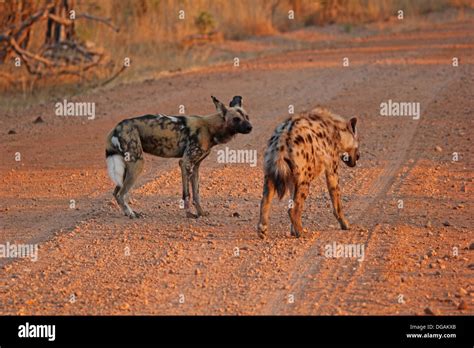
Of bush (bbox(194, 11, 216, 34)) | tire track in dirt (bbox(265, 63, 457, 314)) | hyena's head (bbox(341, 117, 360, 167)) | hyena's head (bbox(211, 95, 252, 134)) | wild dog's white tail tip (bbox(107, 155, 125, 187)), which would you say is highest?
bush (bbox(194, 11, 216, 34))

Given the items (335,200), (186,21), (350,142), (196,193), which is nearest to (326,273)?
(335,200)

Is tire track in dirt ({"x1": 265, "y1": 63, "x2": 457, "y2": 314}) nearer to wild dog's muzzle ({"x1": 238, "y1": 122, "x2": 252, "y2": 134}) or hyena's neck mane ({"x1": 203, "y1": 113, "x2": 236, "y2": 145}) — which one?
wild dog's muzzle ({"x1": 238, "y1": 122, "x2": 252, "y2": 134})

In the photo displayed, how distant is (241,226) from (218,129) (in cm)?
112

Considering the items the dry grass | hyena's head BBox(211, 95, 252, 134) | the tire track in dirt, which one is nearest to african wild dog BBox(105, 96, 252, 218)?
hyena's head BBox(211, 95, 252, 134)

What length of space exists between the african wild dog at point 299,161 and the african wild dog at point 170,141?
982mm

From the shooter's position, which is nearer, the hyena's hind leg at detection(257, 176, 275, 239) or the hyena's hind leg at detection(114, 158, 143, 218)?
the hyena's hind leg at detection(257, 176, 275, 239)

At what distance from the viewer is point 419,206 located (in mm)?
9094

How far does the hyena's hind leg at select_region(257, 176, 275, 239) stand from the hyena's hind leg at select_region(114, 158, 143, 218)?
4.80ft

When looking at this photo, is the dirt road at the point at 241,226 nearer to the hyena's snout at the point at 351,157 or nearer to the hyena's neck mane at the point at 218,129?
the hyena's snout at the point at 351,157

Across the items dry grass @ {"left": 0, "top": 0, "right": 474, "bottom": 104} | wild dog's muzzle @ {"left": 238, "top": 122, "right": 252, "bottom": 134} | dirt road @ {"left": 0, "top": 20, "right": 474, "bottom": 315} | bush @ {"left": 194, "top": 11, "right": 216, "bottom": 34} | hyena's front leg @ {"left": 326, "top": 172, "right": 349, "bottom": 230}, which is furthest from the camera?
bush @ {"left": 194, "top": 11, "right": 216, "bottom": 34}

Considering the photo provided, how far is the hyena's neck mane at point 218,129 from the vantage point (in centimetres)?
917

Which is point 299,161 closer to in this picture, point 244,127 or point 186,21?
point 244,127

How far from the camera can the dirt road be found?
6574 millimetres

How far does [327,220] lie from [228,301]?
8.12 ft
